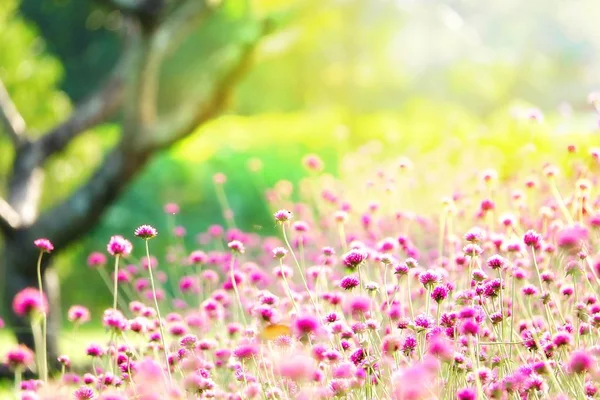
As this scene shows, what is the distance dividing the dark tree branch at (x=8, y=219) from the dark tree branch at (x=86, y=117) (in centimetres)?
48

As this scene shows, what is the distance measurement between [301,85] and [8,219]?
1509 centimetres

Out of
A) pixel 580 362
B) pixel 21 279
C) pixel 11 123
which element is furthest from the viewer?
pixel 11 123

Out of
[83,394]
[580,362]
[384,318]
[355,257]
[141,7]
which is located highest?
[580,362]

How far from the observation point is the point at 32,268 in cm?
584

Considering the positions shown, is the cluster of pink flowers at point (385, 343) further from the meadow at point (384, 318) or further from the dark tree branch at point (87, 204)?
the dark tree branch at point (87, 204)

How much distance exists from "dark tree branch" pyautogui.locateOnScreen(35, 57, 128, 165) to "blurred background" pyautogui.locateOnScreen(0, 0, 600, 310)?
26.5 inches

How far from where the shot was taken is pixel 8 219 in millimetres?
5719

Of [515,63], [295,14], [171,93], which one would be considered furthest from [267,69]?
[295,14]

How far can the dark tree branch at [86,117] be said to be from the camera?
6109 millimetres

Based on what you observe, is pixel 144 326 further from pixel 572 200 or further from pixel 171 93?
pixel 171 93

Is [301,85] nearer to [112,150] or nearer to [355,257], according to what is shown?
[112,150]

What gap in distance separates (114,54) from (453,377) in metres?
19.3

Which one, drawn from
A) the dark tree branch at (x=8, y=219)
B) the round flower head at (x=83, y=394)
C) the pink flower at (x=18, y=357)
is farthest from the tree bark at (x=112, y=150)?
the pink flower at (x=18, y=357)

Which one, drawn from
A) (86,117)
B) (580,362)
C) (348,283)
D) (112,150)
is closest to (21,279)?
(112,150)
